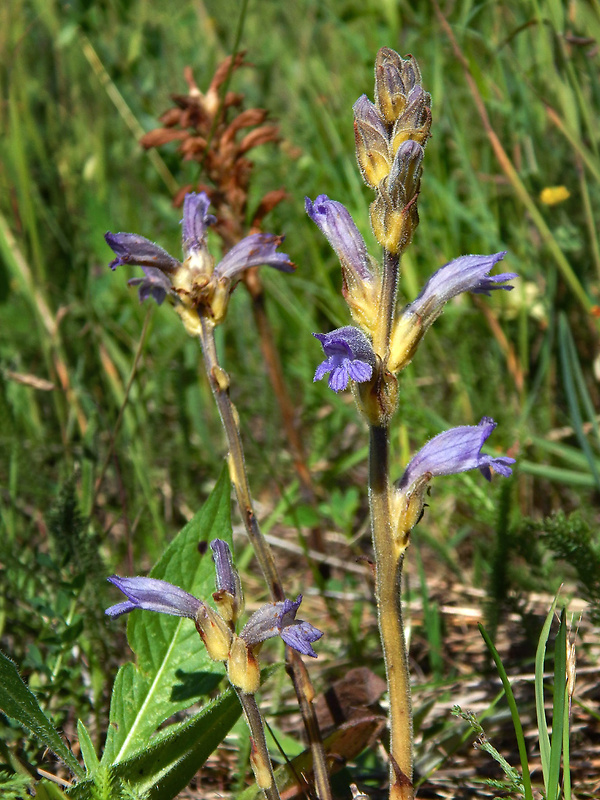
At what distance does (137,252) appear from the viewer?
1.64 meters

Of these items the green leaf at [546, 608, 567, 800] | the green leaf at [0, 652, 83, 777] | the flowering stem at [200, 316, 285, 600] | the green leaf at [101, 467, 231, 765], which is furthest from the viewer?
the green leaf at [101, 467, 231, 765]

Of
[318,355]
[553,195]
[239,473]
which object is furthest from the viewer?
[318,355]

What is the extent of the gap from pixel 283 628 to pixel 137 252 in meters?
0.83

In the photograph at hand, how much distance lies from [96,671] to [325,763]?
0.72 m

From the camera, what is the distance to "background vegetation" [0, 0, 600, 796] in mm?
2252

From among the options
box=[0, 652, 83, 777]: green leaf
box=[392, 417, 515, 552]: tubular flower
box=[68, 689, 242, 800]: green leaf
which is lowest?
box=[68, 689, 242, 800]: green leaf

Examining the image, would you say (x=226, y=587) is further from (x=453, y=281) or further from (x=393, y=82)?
(x=393, y=82)

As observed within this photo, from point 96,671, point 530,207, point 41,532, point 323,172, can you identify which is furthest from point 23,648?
point 323,172

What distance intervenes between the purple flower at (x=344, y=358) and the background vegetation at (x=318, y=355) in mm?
890

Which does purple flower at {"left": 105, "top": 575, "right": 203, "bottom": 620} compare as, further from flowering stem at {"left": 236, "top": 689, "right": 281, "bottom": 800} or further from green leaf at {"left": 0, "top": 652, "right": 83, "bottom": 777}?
green leaf at {"left": 0, "top": 652, "right": 83, "bottom": 777}

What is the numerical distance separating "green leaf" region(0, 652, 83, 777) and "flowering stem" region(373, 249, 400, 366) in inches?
35.3

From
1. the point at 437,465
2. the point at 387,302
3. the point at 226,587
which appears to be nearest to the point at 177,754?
the point at 226,587

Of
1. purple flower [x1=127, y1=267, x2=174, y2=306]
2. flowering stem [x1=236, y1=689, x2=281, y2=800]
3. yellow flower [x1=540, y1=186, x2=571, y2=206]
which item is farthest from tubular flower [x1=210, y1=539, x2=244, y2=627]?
yellow flower [x1=540, y1=186, x2=571, y2=206]

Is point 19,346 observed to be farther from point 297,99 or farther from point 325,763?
point 325,763
